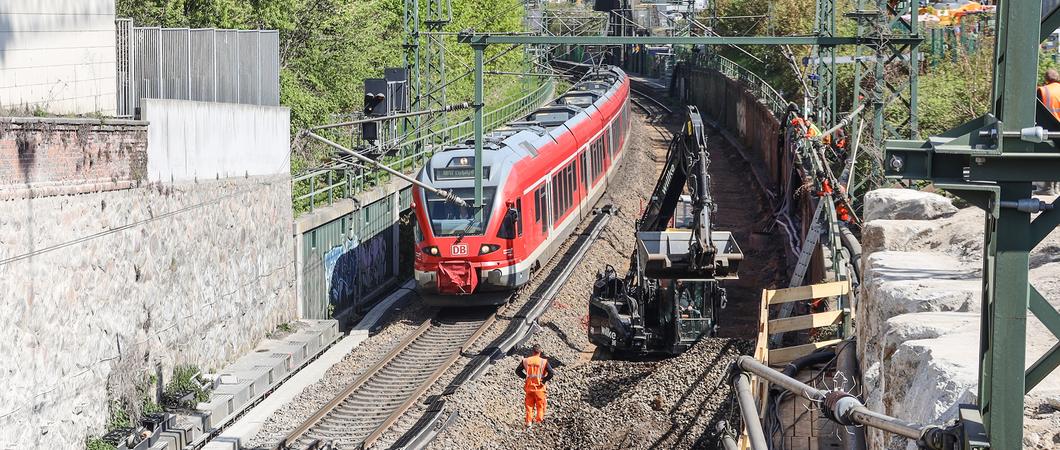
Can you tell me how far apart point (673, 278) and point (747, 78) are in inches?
1283

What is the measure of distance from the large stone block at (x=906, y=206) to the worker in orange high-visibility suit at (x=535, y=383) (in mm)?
4797

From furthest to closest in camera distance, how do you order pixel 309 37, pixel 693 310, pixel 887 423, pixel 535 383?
pixel 309 37
pixel 693 310
pixel 535 383
pixel 887 423

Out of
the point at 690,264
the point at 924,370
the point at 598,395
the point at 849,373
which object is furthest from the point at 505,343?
the point at 924,370

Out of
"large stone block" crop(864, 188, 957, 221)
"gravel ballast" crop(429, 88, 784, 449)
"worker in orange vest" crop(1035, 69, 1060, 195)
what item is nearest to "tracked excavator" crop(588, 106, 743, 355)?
"gravel ballast" crop(429, 88, 784, 449)

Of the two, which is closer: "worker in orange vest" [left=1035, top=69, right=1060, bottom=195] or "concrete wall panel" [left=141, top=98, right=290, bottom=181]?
"worker in orange vest" [left=1035, top=69, right=1060, bottom=195]

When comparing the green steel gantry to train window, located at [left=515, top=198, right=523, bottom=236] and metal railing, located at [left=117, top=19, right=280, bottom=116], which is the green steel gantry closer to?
metal railing, located at [left=117, top=19, right=280, bottom=116]

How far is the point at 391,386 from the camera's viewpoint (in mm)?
Answer: 19188

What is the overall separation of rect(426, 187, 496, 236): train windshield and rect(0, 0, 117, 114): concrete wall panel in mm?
6390

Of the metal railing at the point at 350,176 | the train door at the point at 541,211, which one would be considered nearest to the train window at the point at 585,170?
the metal railing at the point at 350,176

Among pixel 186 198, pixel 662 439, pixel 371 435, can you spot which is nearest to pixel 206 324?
pixel 186 198

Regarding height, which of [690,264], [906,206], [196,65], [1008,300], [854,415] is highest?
[196,65]

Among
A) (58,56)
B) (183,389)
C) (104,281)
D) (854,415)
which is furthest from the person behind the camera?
(183,389)

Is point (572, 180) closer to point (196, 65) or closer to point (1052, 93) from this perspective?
point (196, 65)

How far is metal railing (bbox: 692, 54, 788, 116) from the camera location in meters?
41.0
